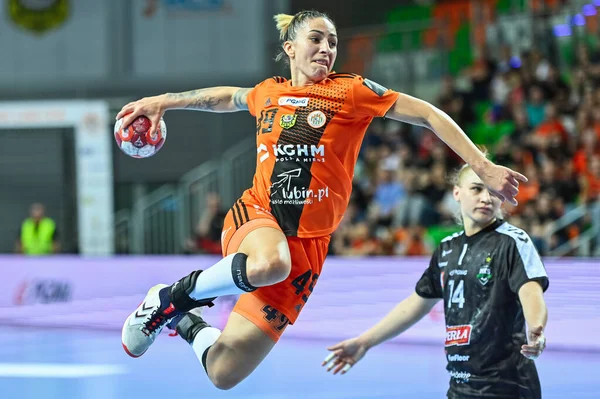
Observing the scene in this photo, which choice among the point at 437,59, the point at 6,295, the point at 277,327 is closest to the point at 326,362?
the point at 277,327

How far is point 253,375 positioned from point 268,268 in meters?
3.89

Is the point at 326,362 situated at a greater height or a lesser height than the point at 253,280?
lesser

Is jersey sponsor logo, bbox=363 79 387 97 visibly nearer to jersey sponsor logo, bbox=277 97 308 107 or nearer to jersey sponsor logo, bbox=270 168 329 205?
jersey sponsor logo, bbox=277 97 308 107

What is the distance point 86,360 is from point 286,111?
188 inches

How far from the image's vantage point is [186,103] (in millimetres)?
5039

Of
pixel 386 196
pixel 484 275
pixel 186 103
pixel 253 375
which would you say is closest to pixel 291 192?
pixel 186 103

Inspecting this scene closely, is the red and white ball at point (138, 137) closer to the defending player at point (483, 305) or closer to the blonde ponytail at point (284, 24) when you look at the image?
the blonde ponytail at point (284, 24)

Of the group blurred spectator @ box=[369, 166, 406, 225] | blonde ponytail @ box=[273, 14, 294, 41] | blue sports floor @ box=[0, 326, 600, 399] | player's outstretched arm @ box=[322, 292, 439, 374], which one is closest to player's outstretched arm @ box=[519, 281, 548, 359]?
player's outstretched arm @ box=[322, 292, 439, 374]

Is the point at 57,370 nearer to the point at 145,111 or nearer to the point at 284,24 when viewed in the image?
the point at 145,111

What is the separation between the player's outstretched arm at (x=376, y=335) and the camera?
4484mm

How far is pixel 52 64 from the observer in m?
18.6

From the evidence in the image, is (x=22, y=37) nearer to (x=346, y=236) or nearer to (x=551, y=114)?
(x=346, y=236)

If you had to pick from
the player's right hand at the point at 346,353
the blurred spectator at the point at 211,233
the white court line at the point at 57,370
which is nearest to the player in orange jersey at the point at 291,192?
the player's right hand at the point at 346,353

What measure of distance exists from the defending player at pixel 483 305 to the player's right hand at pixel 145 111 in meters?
1.49
